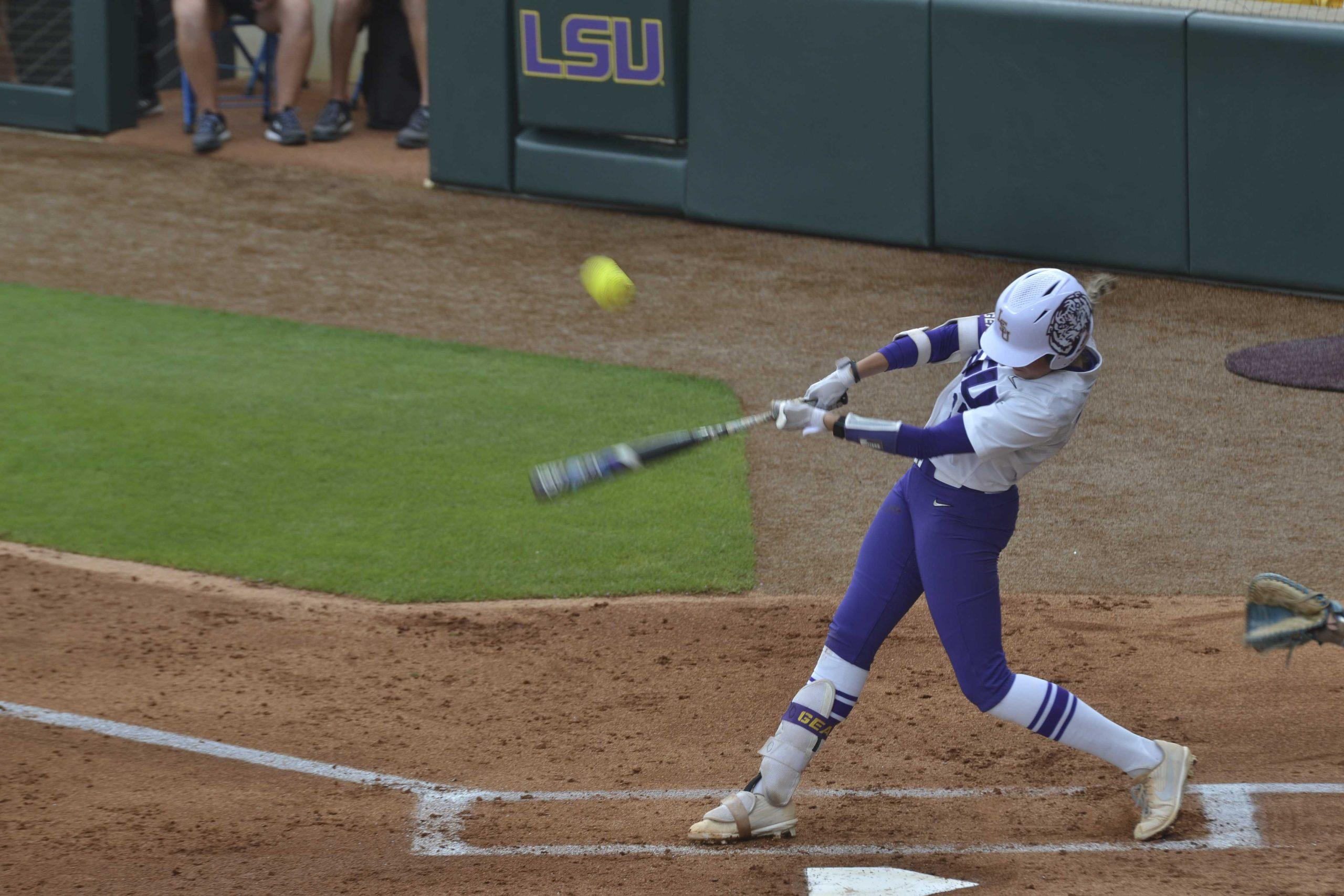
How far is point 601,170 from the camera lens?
11.2 metres

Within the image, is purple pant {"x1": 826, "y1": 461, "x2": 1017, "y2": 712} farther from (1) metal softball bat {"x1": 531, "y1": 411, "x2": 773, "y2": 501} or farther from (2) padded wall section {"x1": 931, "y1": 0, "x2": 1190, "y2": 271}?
(2) padded wall section {"x1": 931, "y1": 0, "x2": 1190, "y2": 271}

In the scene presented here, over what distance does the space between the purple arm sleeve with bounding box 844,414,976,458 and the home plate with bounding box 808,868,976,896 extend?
117cm

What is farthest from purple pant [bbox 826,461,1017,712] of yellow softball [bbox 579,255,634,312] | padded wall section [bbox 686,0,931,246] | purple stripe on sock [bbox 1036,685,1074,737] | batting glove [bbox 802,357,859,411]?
padded wall section [bbox 686,0,931,246]

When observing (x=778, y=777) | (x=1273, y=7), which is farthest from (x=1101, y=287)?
(x=1273, y=7)

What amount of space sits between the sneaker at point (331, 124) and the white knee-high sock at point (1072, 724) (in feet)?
33.7

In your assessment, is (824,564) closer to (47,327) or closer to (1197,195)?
(1197,195)

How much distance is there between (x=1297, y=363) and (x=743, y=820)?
566 centimetres

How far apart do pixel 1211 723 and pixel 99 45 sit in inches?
449

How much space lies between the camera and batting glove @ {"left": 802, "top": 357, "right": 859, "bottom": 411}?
4355 mm

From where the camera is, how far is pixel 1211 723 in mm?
4793

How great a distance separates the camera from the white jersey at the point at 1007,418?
149 inches

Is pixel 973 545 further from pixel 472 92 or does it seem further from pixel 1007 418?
pixel 472 92

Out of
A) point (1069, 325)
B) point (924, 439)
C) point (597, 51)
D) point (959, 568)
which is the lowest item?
point (959, 568)

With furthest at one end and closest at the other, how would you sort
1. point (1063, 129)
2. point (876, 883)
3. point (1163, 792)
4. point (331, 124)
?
point (331, 124), point (1063, 129), point (1163, 792), point (876, 883)
